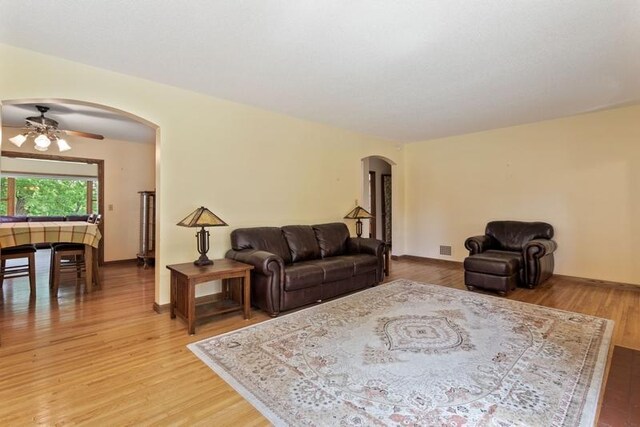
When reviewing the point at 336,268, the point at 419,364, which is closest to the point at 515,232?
the point at 336,268

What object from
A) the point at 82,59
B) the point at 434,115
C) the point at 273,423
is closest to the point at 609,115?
the point at 434,115

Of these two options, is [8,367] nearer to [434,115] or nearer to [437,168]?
[434,115]

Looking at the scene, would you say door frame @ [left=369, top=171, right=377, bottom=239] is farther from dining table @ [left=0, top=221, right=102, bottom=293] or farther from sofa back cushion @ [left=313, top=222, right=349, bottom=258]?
dining table @ [left=0, top=221, right=102, bottom=293]

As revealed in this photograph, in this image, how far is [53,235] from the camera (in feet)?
12.9

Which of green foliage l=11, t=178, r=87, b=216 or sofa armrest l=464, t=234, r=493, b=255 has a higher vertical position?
green foliage l=11, t=178, r=87, b=216

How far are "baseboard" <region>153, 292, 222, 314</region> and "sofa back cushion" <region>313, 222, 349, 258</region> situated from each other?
1549 mm

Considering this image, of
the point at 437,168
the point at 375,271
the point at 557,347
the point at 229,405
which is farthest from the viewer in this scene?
the point at 437,168

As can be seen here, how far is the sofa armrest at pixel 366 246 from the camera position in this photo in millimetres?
4594

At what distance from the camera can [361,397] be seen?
6.28ft

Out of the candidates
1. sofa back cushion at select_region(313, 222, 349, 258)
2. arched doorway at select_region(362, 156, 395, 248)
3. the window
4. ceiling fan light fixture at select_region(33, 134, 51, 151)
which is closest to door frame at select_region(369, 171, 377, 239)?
arched doorway at select_region(362, 156, 395, 248)

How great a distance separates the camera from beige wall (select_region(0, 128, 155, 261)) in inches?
238

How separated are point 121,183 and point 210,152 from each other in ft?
12.1

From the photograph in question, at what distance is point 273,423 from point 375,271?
299 cm

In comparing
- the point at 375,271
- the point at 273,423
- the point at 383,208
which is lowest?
the point at 273,423
